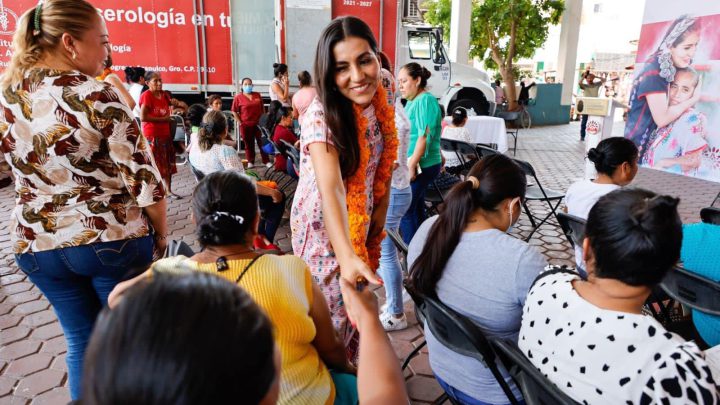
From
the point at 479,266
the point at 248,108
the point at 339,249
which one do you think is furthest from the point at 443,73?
the point at 339,249

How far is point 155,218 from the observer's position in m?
1.63

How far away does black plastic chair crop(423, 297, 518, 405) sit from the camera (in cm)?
126

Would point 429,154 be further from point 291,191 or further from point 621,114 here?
point 621,114

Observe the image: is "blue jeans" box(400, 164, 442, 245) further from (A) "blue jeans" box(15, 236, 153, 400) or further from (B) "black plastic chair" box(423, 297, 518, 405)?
(A) "blue jeans" box(15, 236, 153, 400)

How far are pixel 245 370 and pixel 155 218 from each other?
1.29 metres

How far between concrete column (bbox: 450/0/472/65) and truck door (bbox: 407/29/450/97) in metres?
2.58

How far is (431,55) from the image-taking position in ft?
32.8

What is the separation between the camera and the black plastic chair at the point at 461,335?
4.14ft

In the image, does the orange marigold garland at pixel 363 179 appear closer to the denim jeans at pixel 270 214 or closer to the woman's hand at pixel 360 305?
the woman's hand at pixel 360 305

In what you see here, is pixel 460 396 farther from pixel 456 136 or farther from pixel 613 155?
pixel 456 136

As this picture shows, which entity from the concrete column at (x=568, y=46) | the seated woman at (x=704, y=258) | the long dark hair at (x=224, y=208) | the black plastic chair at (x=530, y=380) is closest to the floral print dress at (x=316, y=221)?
the long dark hair at (x=224, y=208)

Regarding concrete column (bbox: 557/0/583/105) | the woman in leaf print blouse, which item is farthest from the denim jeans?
concrete column (bbox: 557/0/583/105)

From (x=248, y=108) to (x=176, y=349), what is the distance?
23.0ft

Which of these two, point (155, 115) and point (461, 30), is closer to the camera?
point (155, 115)
